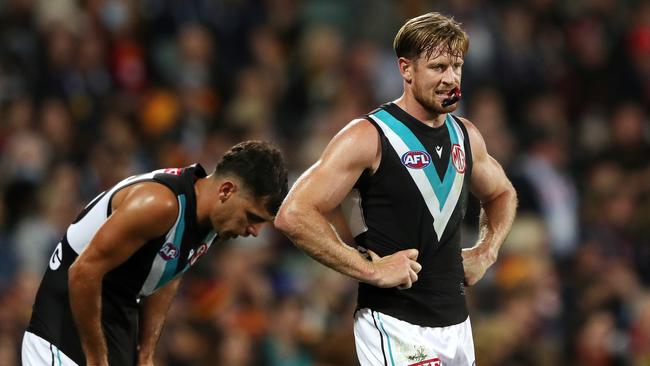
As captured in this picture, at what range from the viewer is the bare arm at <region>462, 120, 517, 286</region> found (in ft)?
19.7

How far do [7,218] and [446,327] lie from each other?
7010 mm

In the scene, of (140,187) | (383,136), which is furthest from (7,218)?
(383,136)

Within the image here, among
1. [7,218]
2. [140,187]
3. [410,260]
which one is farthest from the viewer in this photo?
[7,218]

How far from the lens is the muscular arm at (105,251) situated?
5723 mm

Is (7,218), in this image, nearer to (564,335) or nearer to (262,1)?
(262,1)

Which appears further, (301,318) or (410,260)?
(301,318)

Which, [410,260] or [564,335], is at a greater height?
[410,260]

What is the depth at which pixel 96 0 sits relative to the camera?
1365cm

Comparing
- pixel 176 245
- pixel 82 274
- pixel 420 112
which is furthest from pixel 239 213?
pixel 420 112

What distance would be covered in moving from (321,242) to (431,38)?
3.42 feet

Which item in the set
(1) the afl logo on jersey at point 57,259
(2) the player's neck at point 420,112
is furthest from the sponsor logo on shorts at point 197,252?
(2) the player's neck at point 420,112

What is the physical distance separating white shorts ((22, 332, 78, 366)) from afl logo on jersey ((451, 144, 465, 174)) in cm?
211

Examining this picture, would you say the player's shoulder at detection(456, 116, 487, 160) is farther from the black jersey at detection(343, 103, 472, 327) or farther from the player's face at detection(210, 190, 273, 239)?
the player's face at detection(210, 190, 273, 239)

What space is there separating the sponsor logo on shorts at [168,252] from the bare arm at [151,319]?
0.33m
